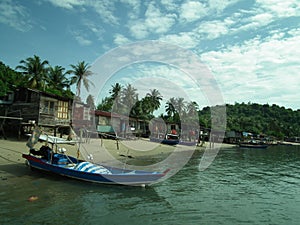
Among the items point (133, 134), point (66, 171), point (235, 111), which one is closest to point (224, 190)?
point (66, 171)

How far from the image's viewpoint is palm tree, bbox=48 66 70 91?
47.8 meters

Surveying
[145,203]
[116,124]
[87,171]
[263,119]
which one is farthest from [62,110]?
[263,119]

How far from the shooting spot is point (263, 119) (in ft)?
349

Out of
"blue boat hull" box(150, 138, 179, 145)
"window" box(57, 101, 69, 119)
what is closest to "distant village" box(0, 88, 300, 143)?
"window" box(57, 101, 69, 119)

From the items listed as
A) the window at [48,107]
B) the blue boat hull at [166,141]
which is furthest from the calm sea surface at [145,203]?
the blue boat hull at [166,141]

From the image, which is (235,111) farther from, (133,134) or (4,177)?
(4,177)

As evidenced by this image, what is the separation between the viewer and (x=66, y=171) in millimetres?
13500

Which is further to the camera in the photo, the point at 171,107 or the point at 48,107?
the point at 171,107

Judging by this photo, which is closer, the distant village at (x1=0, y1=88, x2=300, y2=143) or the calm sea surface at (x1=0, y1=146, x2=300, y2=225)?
the calm sea surface at (x1=0, y1=146, x2=300, y2=225)

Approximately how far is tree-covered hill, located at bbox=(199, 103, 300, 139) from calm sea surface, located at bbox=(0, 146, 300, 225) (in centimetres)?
5034

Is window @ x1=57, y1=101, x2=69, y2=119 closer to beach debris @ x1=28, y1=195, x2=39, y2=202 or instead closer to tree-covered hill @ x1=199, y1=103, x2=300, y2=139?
beach debris @ x1=28, y1=195, x2=39, y2=202

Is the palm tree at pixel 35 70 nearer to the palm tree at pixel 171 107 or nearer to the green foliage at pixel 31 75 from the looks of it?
the green foliage at pixel 31 75

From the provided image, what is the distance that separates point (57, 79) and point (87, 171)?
40.7 m

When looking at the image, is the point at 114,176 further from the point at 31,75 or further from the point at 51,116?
the point at 31,75
